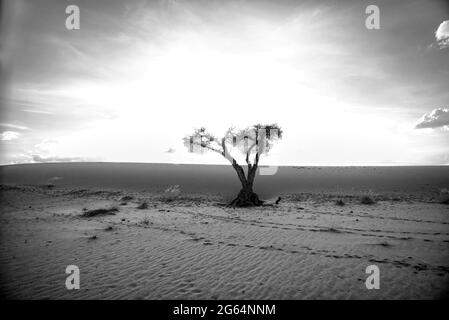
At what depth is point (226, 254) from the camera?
10.1 meters

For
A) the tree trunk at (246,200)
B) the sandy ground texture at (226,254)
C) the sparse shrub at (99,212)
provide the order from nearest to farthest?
the sandy ground texture at (226,254) < the sparse shrub at (99,212) < the tree trunk at (246,200)

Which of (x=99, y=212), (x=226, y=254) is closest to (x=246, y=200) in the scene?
(x=99, y=212)

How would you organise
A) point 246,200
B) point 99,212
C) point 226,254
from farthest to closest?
point 246,200
point 99,212
point 226,254

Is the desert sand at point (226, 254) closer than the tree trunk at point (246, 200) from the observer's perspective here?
Yes

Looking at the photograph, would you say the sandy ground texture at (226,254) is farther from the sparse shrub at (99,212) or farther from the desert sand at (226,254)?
the sparse shrub at (99,212)

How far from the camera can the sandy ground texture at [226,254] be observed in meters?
7.32

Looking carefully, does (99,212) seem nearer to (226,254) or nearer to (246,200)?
(246,200)

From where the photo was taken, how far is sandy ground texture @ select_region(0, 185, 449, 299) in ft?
24.0

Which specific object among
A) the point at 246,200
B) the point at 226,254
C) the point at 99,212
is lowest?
the point at 226,254

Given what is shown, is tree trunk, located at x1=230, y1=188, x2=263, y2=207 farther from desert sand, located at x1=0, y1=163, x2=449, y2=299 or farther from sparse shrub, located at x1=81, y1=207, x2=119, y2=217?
sparse shrub, located at x1=81, y1=207, x2=119, y2=217

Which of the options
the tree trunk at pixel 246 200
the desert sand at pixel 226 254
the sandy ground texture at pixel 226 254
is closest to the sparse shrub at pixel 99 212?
the desert sand at pixel 226 254

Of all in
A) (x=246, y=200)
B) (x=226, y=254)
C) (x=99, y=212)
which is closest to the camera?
(x=226, y=254)

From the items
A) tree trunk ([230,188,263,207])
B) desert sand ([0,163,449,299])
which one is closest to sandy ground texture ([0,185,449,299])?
desert sand ([0,163,449,299])
